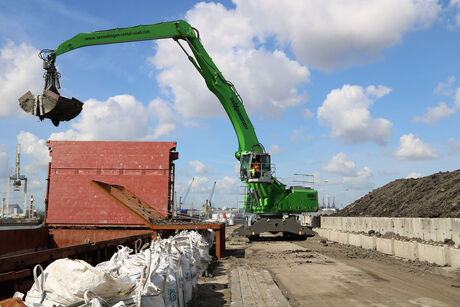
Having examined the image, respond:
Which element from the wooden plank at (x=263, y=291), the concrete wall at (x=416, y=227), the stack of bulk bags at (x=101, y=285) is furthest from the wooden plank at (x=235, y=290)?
the concrete wall at (x=416, y=227)

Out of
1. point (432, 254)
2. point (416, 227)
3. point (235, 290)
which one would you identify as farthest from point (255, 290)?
point (416, 227)

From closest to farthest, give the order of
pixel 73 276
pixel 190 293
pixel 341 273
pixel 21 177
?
1. pixel 73 276
2. pixel 190 293
3. pixel 341 273
4. pixel 21 177

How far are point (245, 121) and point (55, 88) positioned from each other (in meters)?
11.2

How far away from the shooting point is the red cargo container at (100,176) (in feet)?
42.3

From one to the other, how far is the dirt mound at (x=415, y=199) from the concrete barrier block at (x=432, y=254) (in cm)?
524

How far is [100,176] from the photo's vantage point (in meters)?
13.2

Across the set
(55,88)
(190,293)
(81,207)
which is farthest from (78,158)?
(190,293)

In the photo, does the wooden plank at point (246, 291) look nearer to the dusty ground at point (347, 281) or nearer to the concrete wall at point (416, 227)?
the dusty ground at point (347, 281)

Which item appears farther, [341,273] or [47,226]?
[47,226]

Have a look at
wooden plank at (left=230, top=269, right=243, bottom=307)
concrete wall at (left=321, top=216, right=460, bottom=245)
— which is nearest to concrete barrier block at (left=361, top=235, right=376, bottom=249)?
concrete wall at (left=321, top=216, right=460, bottom=245)

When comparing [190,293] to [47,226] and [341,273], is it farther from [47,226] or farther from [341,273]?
[47,226]

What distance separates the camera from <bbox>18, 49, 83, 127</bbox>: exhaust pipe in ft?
34.1

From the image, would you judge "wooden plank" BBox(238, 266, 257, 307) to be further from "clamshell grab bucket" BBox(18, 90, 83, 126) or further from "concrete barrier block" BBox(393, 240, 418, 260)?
"clamshell grab bucket" BBox(18, 90, 83, 126)

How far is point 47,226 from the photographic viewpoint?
12.5 metres
